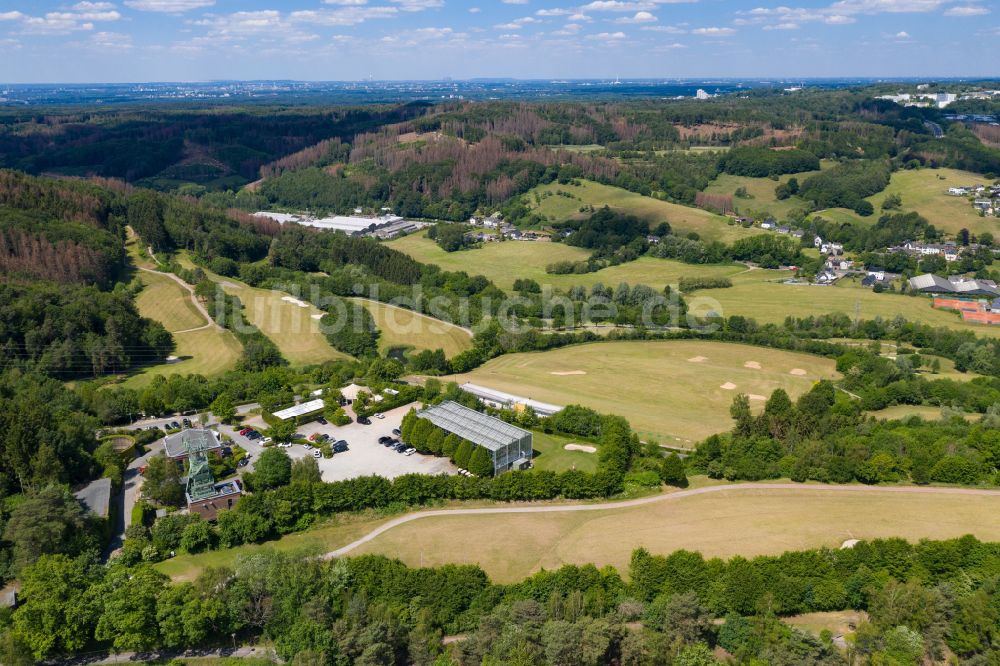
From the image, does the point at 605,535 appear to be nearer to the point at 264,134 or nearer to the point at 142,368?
the point at 142,368

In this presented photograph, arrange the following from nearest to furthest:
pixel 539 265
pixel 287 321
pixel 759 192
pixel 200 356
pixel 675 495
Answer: pixel 675 495 → pixel 200 356 → pixel 287 321 → pixel 539 265 → pixel 759 192

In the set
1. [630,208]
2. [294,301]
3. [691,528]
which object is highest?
[630,208]

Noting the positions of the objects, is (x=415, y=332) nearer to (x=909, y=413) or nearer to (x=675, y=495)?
(x=675, y=495)

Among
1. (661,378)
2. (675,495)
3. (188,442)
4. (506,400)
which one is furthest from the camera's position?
(661,378)

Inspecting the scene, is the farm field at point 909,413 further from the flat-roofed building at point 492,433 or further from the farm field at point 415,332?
the farm field at point 415,332

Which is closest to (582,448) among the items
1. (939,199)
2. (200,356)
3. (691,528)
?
(691,528)

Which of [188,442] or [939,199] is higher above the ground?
[939,199]

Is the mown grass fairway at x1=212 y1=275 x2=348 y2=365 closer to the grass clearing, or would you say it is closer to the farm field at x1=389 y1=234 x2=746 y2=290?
the farm field at x1=389 y1=234 x2=746 y2=290

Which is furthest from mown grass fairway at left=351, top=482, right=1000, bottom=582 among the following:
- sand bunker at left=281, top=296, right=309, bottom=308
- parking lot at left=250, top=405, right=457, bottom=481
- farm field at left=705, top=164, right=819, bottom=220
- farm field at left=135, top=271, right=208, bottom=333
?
farm field at left=705, top=164, right=819, bottom=220
